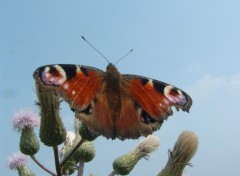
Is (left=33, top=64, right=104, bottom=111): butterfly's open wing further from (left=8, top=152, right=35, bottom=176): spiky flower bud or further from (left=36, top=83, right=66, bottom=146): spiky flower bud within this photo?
(left=8, top=152, right=35, bottom=176): spiky flower bud

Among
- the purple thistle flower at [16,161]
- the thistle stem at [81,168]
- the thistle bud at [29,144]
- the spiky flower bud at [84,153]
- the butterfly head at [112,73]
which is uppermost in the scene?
the butterfly head at [112,73]

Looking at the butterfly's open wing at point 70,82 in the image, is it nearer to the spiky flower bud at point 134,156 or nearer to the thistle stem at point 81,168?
the thistle stem at point 81,168

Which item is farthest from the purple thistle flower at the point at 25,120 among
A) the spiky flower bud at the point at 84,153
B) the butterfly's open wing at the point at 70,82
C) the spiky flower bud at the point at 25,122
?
the butterfly's open wing at the point at 70,82

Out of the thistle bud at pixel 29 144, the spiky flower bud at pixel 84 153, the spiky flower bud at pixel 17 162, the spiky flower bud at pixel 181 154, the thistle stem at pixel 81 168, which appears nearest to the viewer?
the thistle stem at pixel 81 168

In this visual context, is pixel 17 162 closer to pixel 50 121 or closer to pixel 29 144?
pixel 29 144

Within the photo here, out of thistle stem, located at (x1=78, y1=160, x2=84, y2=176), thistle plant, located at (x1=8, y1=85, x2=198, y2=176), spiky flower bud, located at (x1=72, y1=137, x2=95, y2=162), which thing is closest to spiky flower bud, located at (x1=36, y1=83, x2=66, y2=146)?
thistle plant, located at (x1=8, y1=85, x2=198, y2=176)

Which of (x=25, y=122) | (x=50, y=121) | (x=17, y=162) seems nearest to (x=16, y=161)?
(x=17, y=162)
